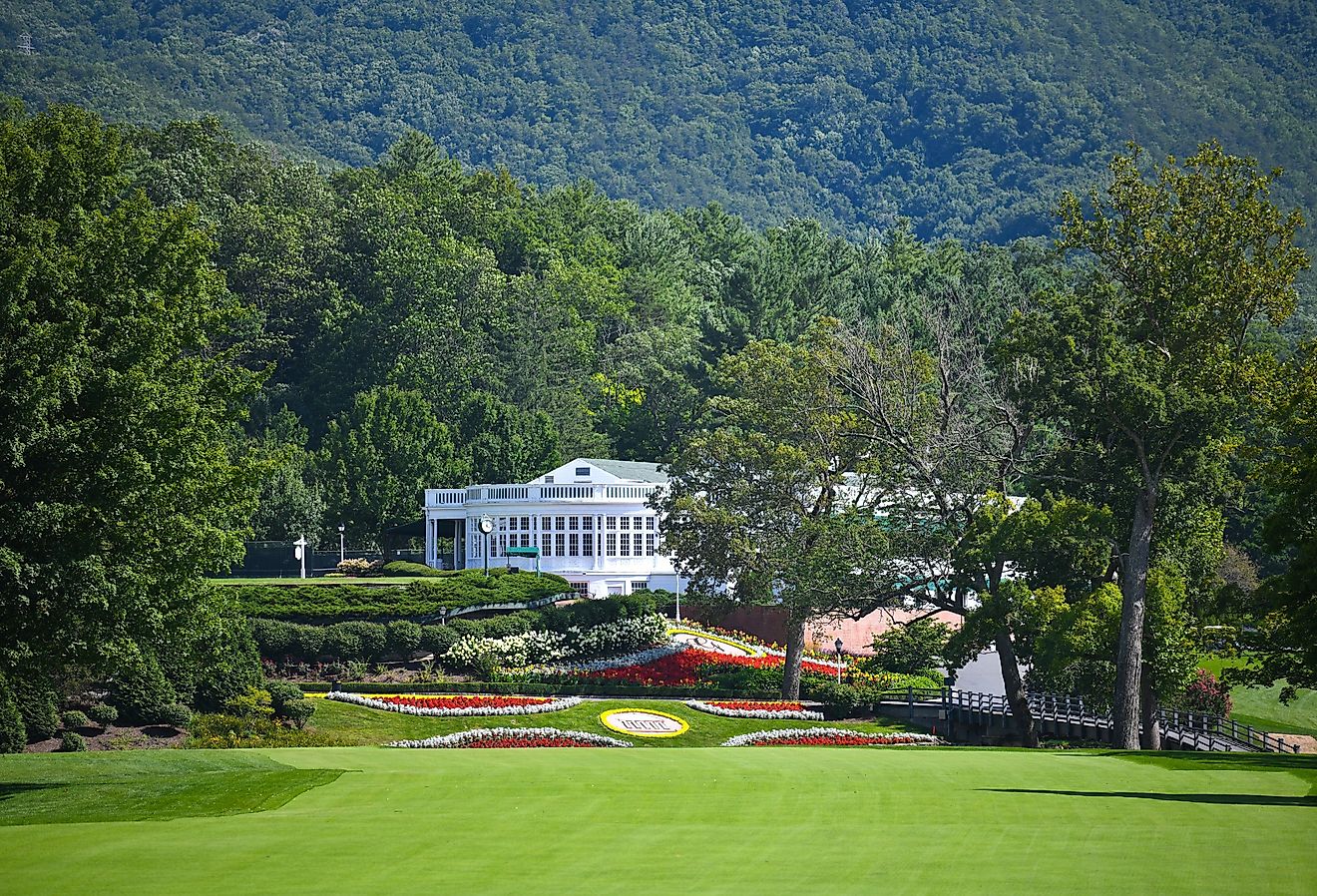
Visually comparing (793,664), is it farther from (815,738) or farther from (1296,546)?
(1296,546)

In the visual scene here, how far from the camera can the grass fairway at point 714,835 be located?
17469 millimetres

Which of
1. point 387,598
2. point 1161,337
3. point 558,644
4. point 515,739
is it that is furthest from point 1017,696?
point 387,598

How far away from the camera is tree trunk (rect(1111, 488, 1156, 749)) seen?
4103 cm

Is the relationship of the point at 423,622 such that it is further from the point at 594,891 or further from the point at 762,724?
the point at 594,891

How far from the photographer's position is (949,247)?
5463 inches

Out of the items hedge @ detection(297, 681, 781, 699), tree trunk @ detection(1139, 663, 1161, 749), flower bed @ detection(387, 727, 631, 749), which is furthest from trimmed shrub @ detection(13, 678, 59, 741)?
tree trunk @ detection(1139, 663, 1161, 749)

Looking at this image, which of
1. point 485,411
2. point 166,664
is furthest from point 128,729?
point 485,411

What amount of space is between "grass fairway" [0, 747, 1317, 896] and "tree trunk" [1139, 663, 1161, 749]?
13.7 meters

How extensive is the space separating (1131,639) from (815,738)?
8.18m

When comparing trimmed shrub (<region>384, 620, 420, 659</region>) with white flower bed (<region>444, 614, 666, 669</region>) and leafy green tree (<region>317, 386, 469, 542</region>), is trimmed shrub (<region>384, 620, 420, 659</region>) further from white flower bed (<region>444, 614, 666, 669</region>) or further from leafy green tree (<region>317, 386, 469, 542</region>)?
leafy green tree (<region>317, 386, 469, 542</region>)

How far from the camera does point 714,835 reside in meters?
20.6

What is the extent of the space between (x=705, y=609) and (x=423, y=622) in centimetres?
954

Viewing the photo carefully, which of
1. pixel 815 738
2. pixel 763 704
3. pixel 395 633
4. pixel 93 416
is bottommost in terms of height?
pixel 815 738

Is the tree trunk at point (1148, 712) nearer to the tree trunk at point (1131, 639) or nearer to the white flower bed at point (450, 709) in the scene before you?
the tree trunk at point (1131, 639)
